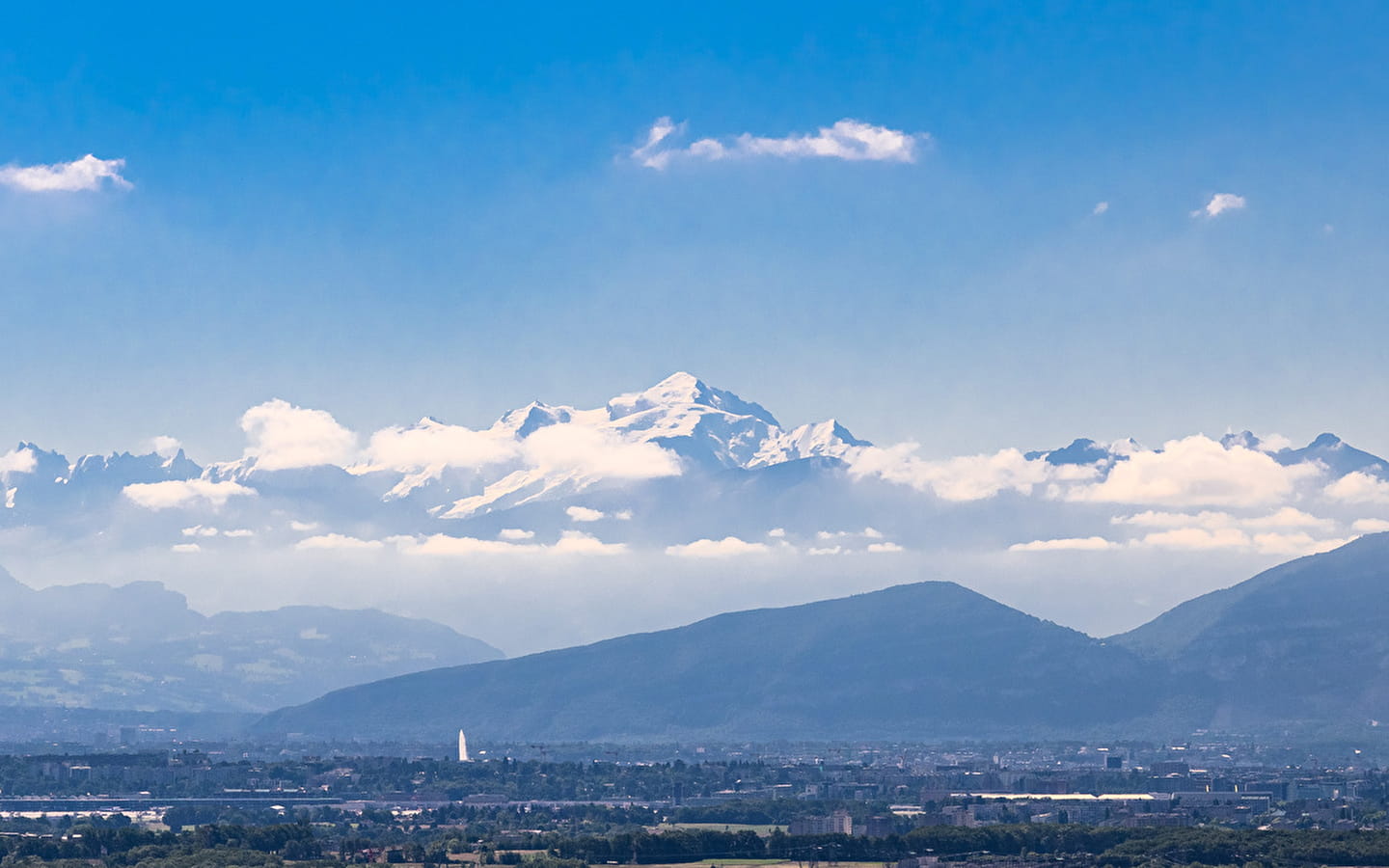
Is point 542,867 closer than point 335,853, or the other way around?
point 542,867

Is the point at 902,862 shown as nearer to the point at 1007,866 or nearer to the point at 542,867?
the point at 1007,866

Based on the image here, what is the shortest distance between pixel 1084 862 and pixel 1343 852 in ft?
67.6

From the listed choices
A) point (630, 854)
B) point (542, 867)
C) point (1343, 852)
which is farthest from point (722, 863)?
point (1343, 852)

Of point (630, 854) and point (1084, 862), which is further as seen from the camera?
point (630, 854)

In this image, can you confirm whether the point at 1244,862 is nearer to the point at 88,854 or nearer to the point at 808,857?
the point at 808,857

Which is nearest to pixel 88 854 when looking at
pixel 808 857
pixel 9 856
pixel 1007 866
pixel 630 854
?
pixel 9 856

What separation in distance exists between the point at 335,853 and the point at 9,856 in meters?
23.8

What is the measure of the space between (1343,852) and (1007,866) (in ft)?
89.9

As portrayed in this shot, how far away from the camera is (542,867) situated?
17962cm

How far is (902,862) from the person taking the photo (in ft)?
628

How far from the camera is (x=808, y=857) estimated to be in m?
200

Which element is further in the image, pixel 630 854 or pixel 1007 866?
pixel 630 854

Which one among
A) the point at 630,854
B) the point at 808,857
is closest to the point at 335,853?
the point at 630,854

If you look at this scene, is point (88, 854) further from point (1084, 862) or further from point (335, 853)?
point (1084, 862)
